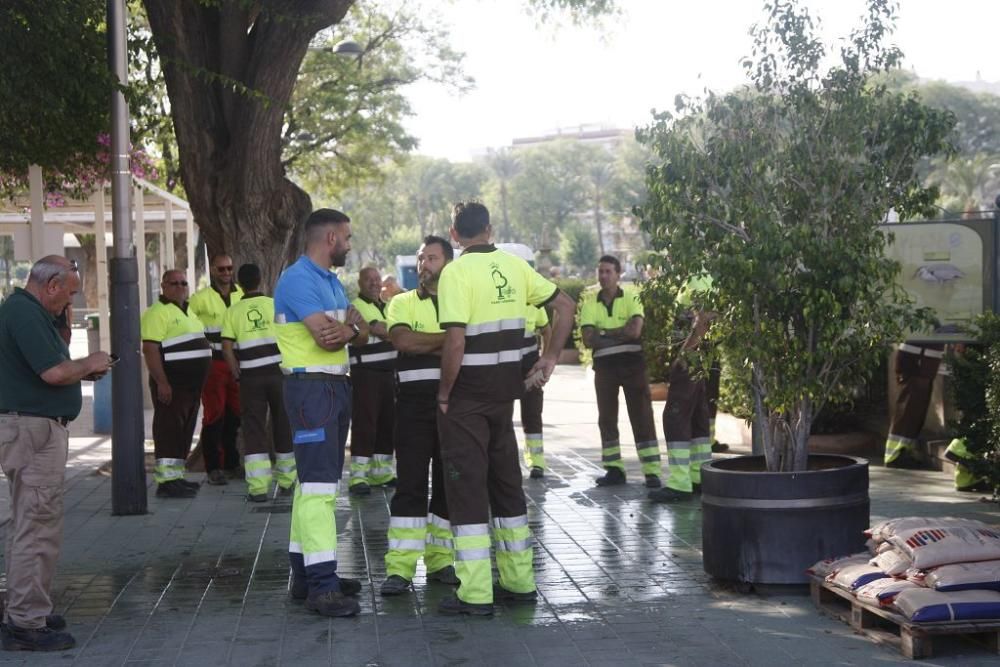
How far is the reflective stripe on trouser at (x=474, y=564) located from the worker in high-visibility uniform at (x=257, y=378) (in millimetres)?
4577

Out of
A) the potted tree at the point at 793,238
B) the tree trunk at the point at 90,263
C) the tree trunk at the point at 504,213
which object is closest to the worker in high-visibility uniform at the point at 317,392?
the potted tree at the point at 793,238

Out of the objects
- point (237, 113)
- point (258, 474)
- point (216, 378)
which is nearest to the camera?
point (258, 474)

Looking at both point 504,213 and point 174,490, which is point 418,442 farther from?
point 504,213

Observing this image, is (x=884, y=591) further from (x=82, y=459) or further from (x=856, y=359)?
(x=82, y=459)

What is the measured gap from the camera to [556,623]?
22.4 feet

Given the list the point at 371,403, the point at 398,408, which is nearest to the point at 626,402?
the point at 371,403

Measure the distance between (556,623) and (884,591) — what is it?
1.61 metres

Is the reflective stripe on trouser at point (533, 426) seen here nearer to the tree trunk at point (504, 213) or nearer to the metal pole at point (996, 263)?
the metal pole at point (996, 263)

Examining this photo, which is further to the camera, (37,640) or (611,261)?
(611,261)

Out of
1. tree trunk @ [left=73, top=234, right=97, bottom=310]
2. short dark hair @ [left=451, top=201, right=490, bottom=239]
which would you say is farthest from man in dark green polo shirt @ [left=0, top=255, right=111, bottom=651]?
tree trunk @ [left=73, top=234, right=97, bottom=310]

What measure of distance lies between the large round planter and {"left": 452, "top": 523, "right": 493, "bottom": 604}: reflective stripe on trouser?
1304mm

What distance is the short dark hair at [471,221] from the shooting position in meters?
7.21

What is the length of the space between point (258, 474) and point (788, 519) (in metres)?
5.42

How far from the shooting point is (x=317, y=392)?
7.14 metres
